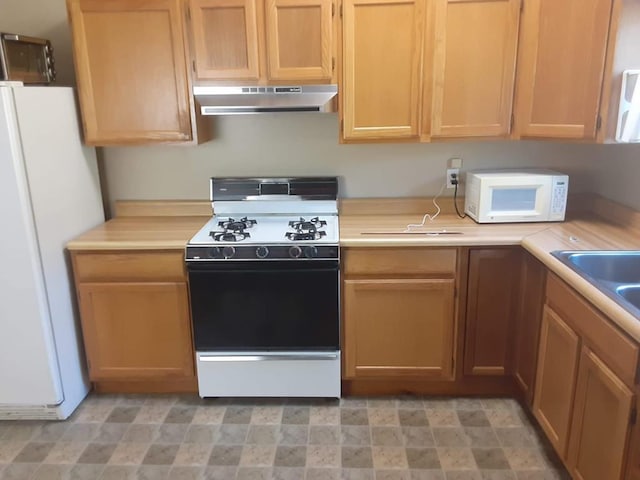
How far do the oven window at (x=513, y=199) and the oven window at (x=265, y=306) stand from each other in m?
0.93

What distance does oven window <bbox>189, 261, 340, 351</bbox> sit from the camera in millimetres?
2367

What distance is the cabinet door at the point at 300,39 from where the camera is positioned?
7.69 ft

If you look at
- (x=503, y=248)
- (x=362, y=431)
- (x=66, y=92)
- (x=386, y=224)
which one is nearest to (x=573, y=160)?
(x=503, y=248)

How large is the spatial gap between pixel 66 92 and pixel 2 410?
1607 mm

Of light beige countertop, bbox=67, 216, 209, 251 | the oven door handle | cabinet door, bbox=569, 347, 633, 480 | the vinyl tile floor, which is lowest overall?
the vinyl tile floor

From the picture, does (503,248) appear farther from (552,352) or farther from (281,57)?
(281,57)

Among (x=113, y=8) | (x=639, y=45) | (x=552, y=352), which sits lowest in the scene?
(x=552, y=352)

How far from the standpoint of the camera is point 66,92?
8.09 ft

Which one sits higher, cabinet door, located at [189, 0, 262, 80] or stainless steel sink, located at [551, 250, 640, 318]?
cabinet door, located at [189, 0, 262, 80]

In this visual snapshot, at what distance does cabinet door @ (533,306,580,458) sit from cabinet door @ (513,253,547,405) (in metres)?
0.07

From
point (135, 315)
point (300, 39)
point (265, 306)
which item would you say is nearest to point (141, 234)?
point (135, 315)

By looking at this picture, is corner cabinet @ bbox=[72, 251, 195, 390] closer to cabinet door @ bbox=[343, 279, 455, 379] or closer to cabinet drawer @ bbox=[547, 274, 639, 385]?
cabinet door @ bbox=[343, 279, 455, 379]

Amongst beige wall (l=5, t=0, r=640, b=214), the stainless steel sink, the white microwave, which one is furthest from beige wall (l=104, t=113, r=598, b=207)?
the stainless steel sink

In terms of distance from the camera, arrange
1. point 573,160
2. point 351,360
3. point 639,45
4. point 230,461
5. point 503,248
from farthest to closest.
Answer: point 573,160, point 351,360, point 503,248, point 230,461, point 639,45
